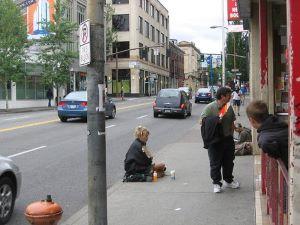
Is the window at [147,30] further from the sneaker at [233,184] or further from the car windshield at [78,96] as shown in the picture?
the sneaker at [233,184]

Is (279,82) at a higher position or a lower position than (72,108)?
higher

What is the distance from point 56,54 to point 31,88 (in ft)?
15.8

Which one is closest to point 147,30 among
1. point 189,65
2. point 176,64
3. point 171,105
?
point 176,64

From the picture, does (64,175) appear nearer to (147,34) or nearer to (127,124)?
(127,124)

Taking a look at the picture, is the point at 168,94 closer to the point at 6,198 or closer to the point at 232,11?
the point at 232,11

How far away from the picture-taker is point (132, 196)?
8539 millimetres

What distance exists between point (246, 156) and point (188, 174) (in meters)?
2.79

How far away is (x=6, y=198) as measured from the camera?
7027mm

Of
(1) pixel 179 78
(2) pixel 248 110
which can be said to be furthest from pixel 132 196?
(1) pixel 179 78

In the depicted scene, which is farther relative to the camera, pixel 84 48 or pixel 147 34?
pixel 147 34

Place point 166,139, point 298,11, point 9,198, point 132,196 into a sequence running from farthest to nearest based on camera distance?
point 166,139
point 132,196
point 9,198
point 298,11

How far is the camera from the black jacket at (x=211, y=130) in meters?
8.40

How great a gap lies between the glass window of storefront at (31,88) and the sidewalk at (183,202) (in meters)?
38.5

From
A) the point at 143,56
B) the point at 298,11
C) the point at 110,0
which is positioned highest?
the point at 110,0
